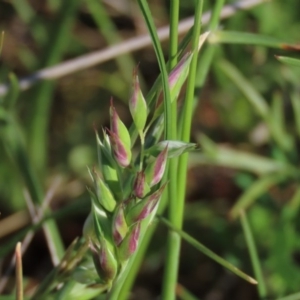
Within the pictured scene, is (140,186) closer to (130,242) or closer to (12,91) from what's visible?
(130,242)

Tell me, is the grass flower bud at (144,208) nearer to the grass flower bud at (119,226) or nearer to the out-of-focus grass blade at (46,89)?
the grass flower bud at (119,226)

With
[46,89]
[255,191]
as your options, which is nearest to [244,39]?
[255,191]

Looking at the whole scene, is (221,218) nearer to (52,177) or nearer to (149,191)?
(52,177)

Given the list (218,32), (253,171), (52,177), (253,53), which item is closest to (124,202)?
(218,32)

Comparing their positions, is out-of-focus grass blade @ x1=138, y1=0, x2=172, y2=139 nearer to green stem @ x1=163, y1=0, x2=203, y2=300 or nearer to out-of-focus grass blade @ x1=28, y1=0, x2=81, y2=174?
green stem @ x1=163, y1=0, x2=203, y2=300

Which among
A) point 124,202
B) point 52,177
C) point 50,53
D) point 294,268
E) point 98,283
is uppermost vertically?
point 50,53

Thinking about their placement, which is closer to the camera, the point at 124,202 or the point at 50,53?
the point at 124,202

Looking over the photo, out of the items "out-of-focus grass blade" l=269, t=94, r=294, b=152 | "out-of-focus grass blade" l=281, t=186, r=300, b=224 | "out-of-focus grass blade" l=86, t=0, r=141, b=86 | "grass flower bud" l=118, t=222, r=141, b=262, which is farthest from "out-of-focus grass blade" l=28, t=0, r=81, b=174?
"grass flower bud" l=118, t=222, r=141, b=262
